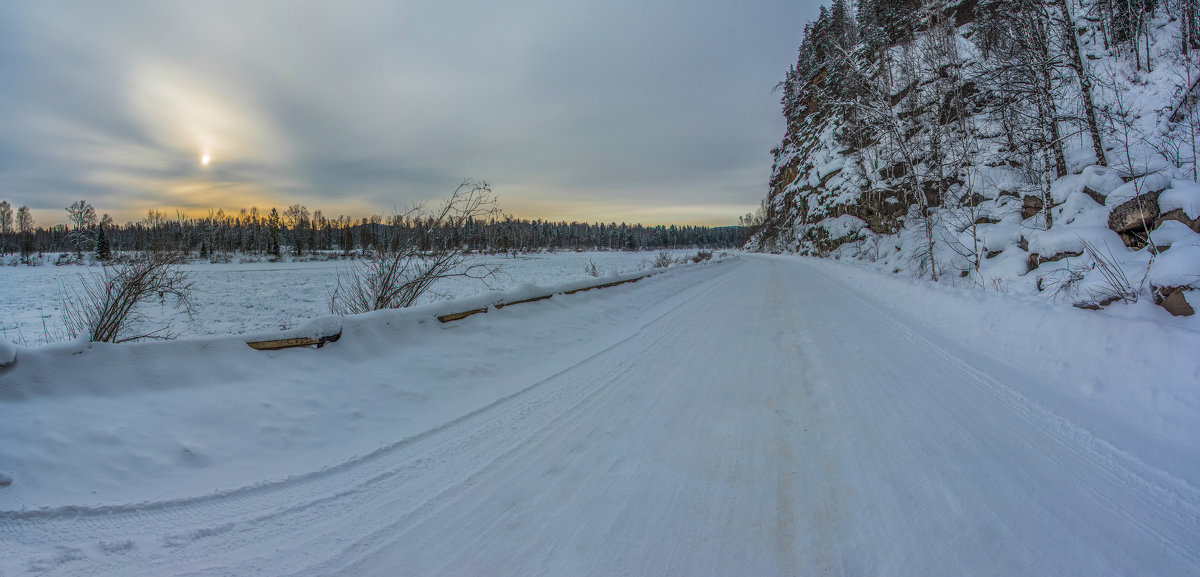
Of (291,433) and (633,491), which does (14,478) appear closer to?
(291,433)

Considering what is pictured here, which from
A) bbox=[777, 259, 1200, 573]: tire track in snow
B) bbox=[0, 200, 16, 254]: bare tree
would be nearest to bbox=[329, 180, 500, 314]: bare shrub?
bbox=[777, 259, 1200, 573]: tire track in snow

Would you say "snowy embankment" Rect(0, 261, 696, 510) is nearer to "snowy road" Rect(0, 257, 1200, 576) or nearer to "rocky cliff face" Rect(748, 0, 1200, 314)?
"snowy road" Rect(0, 257, 1200, 576)

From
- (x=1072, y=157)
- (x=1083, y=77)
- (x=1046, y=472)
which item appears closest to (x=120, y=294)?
Result: (x=1046, y=472)

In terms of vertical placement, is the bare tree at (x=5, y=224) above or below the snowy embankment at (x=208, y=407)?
above

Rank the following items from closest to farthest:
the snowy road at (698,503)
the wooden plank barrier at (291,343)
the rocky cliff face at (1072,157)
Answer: the snowy road at (698,503), the wooden plank barrier at (291,343), the rocky cliff face at (1072,157)

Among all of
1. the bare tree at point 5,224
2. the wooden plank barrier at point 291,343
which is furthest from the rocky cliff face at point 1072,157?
the bare tree at point 5,224

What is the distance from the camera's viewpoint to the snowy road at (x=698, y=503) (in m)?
1.84

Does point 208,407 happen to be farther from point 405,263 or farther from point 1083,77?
point 1083,77

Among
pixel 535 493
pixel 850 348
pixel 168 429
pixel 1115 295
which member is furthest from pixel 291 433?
pixel 1115 295

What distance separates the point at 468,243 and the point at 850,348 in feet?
22.2

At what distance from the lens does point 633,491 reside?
236 cm

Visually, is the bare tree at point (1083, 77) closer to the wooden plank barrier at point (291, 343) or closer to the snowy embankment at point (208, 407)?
the snowy embankment at point (208, 407)

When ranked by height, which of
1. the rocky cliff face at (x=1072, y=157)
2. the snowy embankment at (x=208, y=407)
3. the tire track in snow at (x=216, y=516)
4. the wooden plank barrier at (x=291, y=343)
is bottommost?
the tire track in snow at (x=216, y=516)

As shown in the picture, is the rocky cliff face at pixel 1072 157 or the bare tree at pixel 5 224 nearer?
the rocky cliff face at pixel 1072 157
